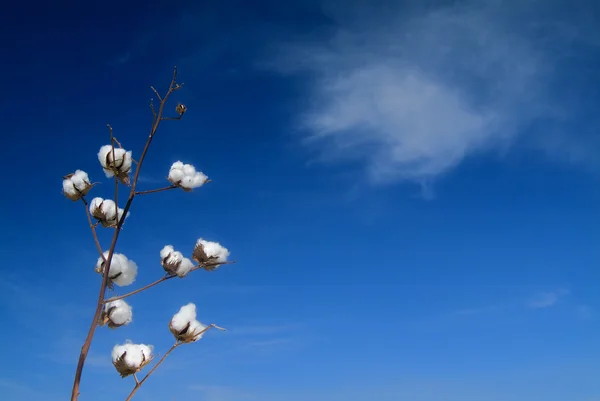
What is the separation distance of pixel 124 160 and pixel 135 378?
98 cm

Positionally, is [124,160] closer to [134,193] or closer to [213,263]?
[134,193]

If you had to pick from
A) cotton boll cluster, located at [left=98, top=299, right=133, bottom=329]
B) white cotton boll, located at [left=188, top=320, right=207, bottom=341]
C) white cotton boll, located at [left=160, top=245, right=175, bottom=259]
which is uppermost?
white cotton boll, located at [left=160, top=245, right=175, bottom=259]

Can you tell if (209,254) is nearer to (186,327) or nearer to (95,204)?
(186,327)

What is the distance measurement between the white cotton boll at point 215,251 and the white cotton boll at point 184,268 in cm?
11

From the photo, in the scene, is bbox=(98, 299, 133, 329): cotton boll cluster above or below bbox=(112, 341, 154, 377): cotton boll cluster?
above

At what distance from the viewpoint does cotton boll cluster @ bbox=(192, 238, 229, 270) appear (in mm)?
2613

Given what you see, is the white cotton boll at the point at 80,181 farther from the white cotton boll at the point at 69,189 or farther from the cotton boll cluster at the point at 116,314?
the cotton boll cluster at the point at 116,314

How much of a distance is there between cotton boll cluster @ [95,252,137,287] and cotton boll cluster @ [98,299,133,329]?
4.1 inches

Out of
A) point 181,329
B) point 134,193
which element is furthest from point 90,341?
point 134,193

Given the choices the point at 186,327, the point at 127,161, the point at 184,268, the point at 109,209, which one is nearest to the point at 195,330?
the point at 186,327

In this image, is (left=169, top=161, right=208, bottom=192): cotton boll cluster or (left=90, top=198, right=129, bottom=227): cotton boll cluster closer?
(left=90, top=198, right=129, bottom=227): cotton boll cluster

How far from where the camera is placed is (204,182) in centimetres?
268

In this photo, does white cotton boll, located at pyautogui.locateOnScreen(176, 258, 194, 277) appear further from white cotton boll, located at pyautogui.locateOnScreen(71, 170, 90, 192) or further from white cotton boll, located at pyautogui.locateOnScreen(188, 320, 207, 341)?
white cotton boll, located at pyautogui.locateOnScreen(71, 170, 90, 192)

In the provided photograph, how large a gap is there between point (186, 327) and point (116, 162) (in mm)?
838
